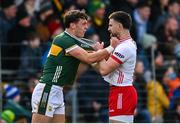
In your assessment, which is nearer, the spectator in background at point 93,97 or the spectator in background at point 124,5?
the spectator in background at point 93,97

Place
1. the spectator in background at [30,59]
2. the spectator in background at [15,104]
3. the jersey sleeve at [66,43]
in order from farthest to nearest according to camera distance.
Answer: the spectator in background at [30,59]
the spectator in background at [15,104]
the jersey sleeve at [66,43]

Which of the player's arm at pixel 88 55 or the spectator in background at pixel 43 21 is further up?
the spectator in background at pixel 43 21

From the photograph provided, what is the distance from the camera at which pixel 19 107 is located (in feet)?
50.9

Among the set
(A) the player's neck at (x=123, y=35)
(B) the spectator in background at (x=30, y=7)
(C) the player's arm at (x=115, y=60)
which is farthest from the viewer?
(B) the spectator in background at (x=30, y=7)

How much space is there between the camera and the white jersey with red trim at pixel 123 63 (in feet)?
36.4

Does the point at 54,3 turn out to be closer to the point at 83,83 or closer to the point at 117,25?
the point at 83,83

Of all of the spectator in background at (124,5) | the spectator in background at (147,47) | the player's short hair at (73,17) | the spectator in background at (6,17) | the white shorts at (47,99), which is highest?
the spectator in background at (124,5)

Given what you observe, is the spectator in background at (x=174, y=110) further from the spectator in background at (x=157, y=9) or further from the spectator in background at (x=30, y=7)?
the spectator in background at (x=30, y=7)

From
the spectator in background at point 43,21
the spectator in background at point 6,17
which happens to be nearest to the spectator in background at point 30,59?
the spectator in background at point 6,17

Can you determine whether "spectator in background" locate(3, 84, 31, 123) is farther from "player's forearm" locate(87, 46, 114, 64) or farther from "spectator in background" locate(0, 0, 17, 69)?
"player's forearm" locate(87, 46, 114, 64)

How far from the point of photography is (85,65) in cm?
1681

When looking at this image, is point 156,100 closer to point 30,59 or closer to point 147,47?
point 147,47

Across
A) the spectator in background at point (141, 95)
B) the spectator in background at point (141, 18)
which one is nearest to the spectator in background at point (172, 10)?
the spectator in background at point (141, 18)

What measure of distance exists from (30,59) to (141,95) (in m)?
2.68
